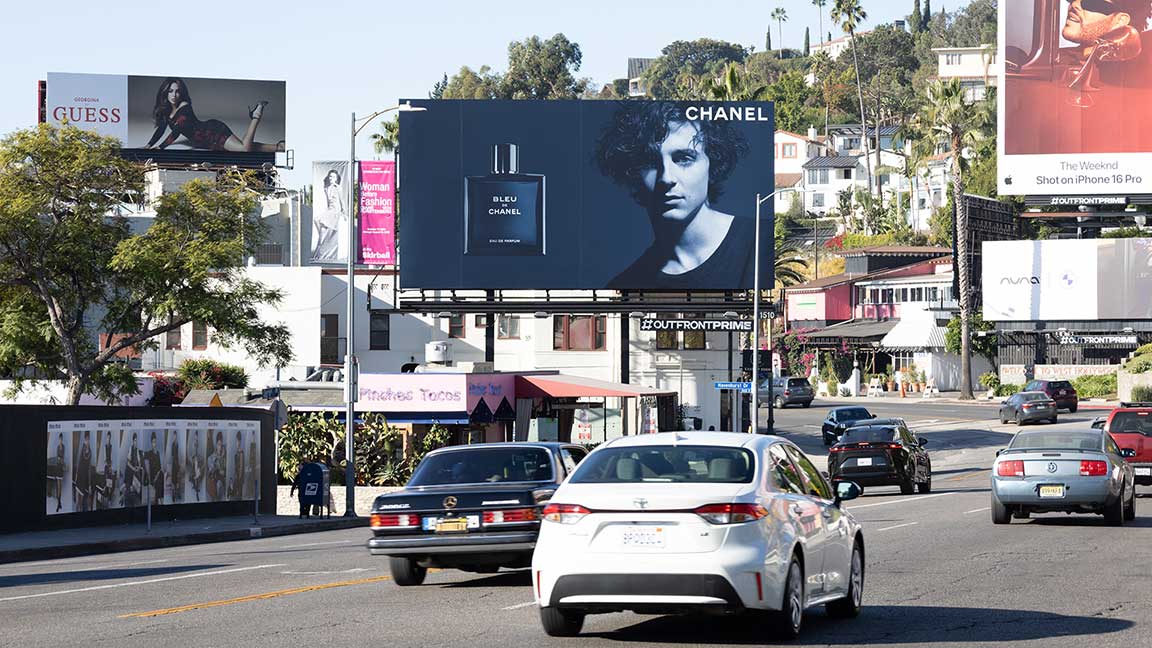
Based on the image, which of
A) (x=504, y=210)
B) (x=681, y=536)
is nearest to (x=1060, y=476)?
(x=681, y=536)

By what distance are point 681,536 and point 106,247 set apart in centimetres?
3373

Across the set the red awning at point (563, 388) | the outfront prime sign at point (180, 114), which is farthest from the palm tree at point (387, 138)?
the red awning at point (563, 388)

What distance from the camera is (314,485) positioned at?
34594mm

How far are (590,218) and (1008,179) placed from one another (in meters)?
21.6

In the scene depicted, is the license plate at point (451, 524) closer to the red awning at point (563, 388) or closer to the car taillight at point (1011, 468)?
the car taillight at point (1011, 468)

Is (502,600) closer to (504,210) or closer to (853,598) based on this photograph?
(853,598)

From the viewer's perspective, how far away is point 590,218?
6200cm

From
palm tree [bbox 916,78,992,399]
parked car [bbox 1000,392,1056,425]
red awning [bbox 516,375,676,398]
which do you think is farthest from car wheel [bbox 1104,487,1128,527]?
palm tree [bbox 916,78,992,399]

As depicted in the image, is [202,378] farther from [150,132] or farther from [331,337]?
[150,132]

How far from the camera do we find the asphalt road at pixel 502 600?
43.0 feet

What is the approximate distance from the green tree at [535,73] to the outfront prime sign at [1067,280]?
258ft

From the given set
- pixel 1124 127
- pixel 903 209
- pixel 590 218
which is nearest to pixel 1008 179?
pixel 1124 127

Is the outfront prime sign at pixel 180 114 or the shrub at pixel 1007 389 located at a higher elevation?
the outfront prime sign at pixel 180 114

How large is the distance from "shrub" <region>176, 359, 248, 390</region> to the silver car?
37807mm
